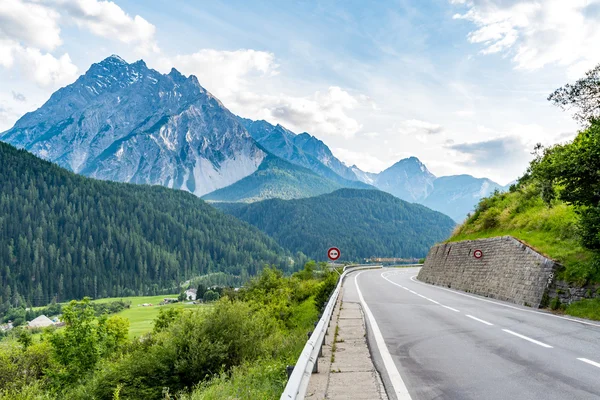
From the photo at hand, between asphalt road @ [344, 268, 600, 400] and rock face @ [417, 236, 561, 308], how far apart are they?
275 cm

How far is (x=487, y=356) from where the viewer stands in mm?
7535

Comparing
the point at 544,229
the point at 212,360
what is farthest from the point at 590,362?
the point at 544,229

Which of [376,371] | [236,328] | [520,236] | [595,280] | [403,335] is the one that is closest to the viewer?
[376,371]

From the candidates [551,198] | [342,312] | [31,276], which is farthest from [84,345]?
[31,276]

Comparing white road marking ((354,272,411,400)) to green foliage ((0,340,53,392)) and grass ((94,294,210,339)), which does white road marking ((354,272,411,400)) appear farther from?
grass ((94,294,210,339))

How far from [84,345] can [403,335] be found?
37.2m

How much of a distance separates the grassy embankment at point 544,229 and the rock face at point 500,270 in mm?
562

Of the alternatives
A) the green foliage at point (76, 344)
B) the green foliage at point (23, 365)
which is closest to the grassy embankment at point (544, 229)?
the green foliage at point (76, 344)

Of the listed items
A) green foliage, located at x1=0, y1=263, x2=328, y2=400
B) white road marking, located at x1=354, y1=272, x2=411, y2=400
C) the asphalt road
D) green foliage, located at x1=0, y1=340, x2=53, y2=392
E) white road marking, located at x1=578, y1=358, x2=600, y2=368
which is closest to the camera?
white road marking, located at x1=354, y1=272, x2=411, y2=400

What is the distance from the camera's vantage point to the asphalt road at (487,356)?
5.58 meters

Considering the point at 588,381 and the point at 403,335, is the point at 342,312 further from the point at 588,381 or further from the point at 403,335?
the point at 588,381

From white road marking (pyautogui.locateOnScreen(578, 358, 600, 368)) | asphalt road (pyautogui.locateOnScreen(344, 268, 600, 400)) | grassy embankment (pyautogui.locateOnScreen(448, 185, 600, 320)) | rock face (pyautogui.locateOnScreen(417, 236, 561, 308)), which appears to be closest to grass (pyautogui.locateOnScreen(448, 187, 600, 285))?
grassy embankment (pyautogui.locateOnScreen(448, 185, 600, 320))

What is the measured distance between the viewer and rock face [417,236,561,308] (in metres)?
15.9

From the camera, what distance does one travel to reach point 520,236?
2048cm
